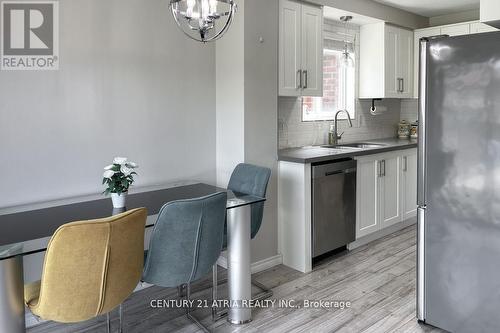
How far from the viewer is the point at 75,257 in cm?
177

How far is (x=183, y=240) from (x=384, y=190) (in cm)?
276

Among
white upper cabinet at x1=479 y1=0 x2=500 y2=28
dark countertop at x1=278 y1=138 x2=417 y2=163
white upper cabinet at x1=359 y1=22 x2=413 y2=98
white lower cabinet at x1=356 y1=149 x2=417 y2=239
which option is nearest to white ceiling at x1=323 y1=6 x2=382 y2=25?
white upper cabinet at x1=359 y1=22 x2=413 y2=98

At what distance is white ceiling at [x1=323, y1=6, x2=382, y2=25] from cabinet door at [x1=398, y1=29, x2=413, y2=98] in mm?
539

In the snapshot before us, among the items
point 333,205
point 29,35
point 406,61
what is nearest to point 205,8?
point 29,35

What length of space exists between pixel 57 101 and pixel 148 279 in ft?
4.44

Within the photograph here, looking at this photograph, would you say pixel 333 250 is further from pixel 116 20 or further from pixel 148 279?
pixel 116 20

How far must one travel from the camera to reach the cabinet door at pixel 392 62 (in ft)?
15.7

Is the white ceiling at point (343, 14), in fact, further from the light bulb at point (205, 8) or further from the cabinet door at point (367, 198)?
the light bulb at point (205, 8)

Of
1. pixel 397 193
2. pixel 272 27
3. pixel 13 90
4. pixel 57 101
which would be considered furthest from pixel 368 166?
pixel 13 90

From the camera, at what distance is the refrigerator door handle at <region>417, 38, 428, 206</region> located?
2.40m

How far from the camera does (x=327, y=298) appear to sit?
3.01 m

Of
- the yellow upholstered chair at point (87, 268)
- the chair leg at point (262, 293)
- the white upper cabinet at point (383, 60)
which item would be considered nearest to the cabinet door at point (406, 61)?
the white upper cabinet at point (383, 60)

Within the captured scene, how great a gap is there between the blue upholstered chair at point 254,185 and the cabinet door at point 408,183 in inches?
87.1

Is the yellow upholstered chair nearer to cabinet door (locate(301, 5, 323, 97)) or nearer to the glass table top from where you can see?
the glass table top
